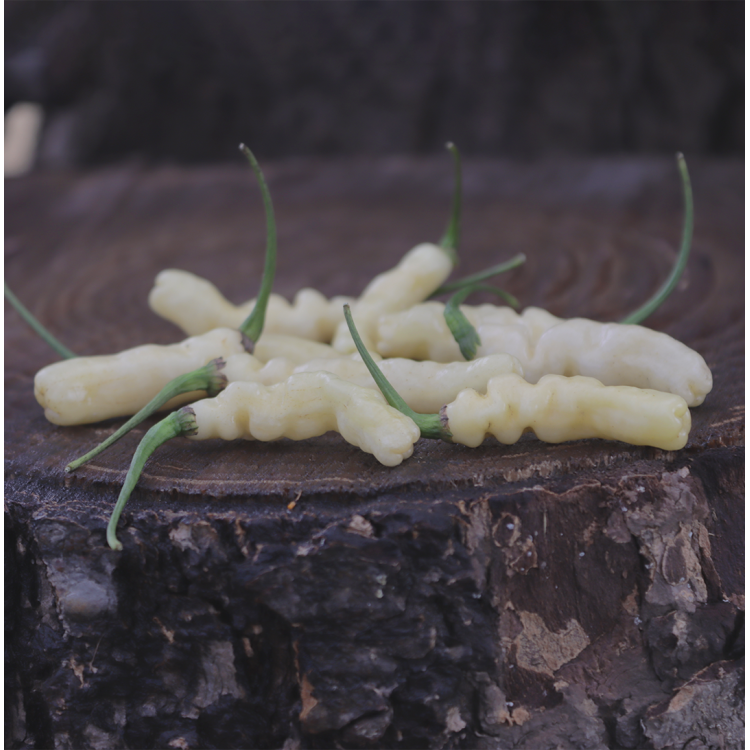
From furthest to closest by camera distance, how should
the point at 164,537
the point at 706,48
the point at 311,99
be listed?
the point at 311,99 < the point at 706,48 < the point at 164,537

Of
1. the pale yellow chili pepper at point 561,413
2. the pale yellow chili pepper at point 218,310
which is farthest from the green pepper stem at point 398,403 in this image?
the pale yellow chili pepper at point 218,310

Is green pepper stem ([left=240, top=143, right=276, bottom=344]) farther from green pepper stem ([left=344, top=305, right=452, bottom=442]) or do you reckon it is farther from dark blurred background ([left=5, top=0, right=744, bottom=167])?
dark blurred background ([left=5, top=0, right=744, bottom=167])

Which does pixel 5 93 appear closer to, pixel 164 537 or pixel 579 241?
pixel 579 241

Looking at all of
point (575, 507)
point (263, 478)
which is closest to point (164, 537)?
point (263, 478)

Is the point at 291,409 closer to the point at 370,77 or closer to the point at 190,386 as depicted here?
the point at 190,386

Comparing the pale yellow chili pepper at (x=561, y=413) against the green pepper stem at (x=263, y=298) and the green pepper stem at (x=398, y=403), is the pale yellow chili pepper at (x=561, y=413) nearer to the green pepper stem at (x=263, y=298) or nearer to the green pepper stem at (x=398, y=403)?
the green pepper stem at (x=398, y=403)

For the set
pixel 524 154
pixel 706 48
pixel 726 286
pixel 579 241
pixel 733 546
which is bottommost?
pixel 733 546
